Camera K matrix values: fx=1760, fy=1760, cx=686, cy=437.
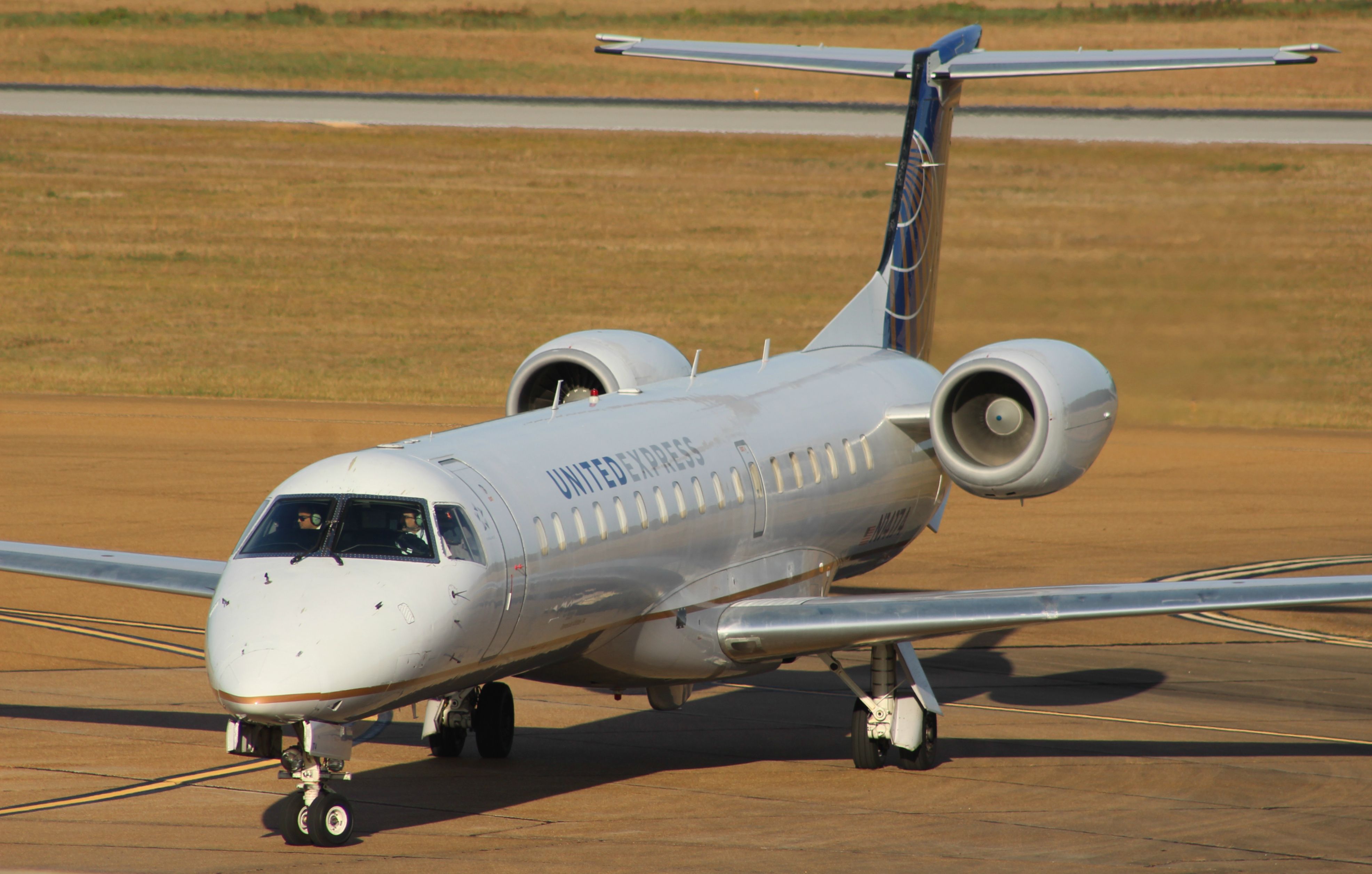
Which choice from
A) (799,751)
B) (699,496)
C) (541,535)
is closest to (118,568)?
(541,535)

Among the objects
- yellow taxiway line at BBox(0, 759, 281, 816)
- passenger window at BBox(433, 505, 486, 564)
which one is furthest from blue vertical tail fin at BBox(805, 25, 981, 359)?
passenger window at BBox(433, 505, 486, 564)

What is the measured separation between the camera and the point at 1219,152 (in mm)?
50188

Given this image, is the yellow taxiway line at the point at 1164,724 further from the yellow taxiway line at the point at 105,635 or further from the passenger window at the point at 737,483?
the yellow taxiway line at the point at 105,635

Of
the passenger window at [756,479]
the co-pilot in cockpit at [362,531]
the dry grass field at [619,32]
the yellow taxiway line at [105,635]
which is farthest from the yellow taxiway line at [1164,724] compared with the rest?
the dry grass field at [619,32]

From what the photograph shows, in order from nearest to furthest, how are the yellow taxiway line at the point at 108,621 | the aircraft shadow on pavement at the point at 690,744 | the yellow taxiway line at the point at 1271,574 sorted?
the aircraft shadow on pavement at the point at 690,744 → the yellow taxiway line at the point at 108,621 → the yellow taxiway line at the point at 1271,574

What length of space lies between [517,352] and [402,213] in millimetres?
12618

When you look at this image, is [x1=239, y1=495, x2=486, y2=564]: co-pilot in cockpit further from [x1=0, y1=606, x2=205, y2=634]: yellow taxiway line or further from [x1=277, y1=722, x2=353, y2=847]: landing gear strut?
[x1=0, y1=606, x2=205, y2=634]: yellow taxiway line

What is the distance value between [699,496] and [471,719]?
10.8 ft

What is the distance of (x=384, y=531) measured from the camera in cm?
1424

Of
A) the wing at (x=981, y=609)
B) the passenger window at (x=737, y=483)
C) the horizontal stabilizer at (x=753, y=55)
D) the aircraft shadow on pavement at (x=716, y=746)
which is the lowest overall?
the aircraft shadow on pavement at (x=716, y=746)

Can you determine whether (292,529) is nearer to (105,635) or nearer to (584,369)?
(584,369)

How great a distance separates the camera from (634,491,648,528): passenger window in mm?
16453

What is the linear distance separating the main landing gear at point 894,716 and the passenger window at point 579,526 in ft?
11.9

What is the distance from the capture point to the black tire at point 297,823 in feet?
45.4
